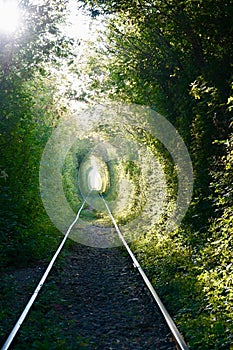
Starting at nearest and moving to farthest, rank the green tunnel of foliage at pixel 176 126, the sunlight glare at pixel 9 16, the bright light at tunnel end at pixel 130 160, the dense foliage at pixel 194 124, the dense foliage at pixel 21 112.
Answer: the dense foliage at pixel 194 124, the green tunnel of foliage at pixel 176 126, the sunlight glare at pixel 9 16, the dense foliage at pixel 21 112, the bright light at tunnel end at pixel 130 160

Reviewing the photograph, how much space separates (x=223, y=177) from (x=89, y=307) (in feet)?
10.1

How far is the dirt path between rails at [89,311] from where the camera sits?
18.3 ft

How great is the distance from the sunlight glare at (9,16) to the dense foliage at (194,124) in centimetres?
165

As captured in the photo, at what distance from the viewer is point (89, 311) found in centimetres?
700

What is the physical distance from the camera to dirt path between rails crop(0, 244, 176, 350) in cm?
558

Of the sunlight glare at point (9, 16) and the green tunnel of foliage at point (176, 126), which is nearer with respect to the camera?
the green tunnel of foliage at point (176, 126)

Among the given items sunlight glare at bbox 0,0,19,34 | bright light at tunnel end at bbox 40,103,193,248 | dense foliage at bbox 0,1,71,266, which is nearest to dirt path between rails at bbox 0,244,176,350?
dense foliage at bbox 0,1,71,266

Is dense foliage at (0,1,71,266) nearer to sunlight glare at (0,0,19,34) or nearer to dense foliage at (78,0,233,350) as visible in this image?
sunlight glare at (0,0,19,34)

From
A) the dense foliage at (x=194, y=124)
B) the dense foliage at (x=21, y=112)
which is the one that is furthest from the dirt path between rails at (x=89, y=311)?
the dense foliage at (x=21, y=112)

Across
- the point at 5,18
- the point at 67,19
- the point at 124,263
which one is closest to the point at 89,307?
the point at 124,263

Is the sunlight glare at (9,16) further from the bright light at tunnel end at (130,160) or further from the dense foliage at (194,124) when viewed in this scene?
the bright light at tunnel end at (130,160)

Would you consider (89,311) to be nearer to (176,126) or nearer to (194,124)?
(194,124)

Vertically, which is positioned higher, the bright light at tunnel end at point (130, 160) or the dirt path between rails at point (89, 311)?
the bright light at tunnel end at point (130, 160)

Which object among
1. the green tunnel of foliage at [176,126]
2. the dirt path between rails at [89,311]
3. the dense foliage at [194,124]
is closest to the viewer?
the dirt path between rails at [89,311]
